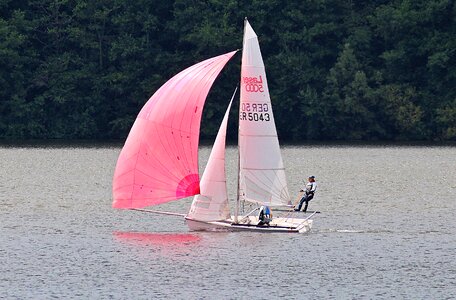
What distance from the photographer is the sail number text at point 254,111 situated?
2504 inches

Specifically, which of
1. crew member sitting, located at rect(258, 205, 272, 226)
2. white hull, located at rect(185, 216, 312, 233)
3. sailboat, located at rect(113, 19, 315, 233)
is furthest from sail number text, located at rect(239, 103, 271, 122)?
white hull, located at rect(185, 216, 312, 233)

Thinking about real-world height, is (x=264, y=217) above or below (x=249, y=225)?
above

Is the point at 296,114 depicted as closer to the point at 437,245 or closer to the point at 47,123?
the point at 47,123

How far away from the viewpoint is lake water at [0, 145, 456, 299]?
5469cm

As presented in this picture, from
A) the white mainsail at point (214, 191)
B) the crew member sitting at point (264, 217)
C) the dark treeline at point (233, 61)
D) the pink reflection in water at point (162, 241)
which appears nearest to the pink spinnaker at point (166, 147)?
the white mainsail at point (214, 191)

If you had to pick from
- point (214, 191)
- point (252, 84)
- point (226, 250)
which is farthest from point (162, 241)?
point (252, 84)

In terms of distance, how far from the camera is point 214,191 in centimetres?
6400

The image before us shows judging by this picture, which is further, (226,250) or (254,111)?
(254,111)

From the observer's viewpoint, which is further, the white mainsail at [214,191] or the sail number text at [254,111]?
the white mainsail at [214,191]

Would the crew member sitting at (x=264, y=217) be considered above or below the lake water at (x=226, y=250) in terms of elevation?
above

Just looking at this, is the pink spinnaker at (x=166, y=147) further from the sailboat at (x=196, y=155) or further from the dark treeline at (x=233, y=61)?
the dark treeline at (x=233, y=61)

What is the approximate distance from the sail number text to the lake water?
6139mm

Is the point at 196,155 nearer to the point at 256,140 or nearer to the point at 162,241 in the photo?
the point at 256,140

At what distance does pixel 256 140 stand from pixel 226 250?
551 centimetres
